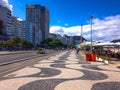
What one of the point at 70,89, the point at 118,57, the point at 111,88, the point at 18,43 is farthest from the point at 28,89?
the point at 18,43

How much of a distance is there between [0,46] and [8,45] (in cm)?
698

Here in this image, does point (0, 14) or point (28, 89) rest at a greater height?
point (0, 14)

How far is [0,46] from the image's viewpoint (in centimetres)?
10431

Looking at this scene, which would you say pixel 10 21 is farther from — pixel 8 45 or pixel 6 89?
pixel 6 89

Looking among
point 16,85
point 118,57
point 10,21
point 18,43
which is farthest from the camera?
point 10,21

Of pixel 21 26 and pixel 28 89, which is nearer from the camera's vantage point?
pixel 28 89

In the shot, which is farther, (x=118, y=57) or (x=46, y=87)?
(x=118, y=57)

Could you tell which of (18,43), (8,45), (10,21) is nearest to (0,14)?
(10,21)

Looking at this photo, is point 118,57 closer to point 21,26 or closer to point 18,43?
point 18,43

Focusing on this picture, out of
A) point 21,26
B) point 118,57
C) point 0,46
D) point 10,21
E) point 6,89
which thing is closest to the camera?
point 6,89

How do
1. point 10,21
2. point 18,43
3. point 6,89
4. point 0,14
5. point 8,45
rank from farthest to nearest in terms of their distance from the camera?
point 10,21
point 0,14
point 18,43
point 8,45
point 6,89

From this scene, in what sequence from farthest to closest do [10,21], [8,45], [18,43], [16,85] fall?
[10,21] → [18,43] → [8,45] → [16,85]

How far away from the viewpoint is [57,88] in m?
10.7

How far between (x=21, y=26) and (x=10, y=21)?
31495 millimetres
